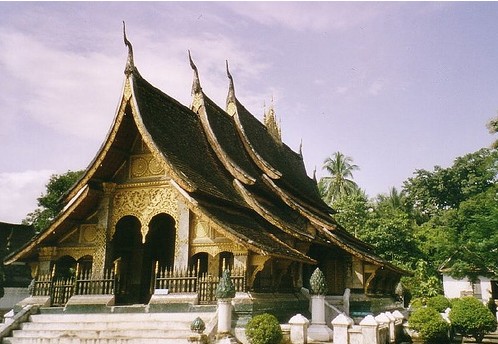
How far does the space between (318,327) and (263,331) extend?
1.94m

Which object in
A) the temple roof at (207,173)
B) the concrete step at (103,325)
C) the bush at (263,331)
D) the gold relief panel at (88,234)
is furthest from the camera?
the gold relief panel at (88,234)

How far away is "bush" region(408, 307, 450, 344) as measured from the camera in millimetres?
13141

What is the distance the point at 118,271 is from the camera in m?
15.1

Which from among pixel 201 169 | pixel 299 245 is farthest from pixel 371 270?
pixel 201 169

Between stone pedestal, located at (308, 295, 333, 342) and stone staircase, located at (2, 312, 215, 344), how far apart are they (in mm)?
2234

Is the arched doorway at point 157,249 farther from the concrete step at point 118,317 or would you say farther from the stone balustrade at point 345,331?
the stone balustrade at point 345,331

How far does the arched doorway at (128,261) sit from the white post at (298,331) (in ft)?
19.4

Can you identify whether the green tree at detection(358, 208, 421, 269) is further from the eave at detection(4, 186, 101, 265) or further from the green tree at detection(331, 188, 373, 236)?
the eave at detection(4, 186, 101, 265)

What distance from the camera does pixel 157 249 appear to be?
15930 millimetres

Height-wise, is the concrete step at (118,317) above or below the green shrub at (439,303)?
below

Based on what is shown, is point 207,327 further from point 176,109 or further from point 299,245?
point 176,109

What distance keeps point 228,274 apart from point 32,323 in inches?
205

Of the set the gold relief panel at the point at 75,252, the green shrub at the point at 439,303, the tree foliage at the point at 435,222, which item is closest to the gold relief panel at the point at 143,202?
the gold relief panel at the point at 75,252

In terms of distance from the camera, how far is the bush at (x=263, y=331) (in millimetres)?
9992
